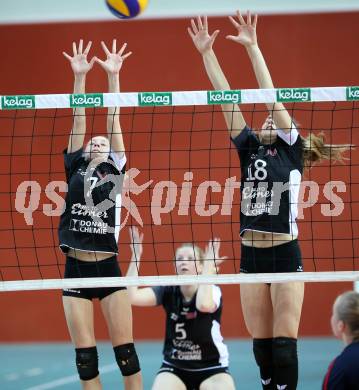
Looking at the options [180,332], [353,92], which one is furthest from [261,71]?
[180,332]

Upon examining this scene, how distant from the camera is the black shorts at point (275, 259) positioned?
546cm

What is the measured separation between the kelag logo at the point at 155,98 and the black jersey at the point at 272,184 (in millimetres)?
626

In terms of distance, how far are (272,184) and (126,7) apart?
2133mm

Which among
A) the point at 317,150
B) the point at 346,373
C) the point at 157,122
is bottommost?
the point at 346,373

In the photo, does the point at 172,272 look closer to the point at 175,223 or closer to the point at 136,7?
the point at 175,223

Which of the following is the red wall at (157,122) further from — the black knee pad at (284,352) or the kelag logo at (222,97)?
the black knee pad at (284,352)

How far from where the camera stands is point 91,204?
228 inches

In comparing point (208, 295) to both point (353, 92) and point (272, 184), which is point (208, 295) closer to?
point (272, 184)

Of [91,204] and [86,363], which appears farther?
[91,204]

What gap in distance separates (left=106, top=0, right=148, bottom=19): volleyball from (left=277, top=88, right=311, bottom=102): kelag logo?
1681 millimetres

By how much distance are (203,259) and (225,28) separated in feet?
17.1

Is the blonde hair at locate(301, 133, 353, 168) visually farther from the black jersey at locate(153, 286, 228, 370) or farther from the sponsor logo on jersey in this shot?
the black jersey at locate(153, 286, 228, 370)

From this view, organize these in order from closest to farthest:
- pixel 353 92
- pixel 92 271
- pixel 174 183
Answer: pixel 353 92
pixel 92 271
pixel 174 183

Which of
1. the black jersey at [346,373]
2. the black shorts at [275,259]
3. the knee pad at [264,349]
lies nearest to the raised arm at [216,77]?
the black shorts at [275,259]
